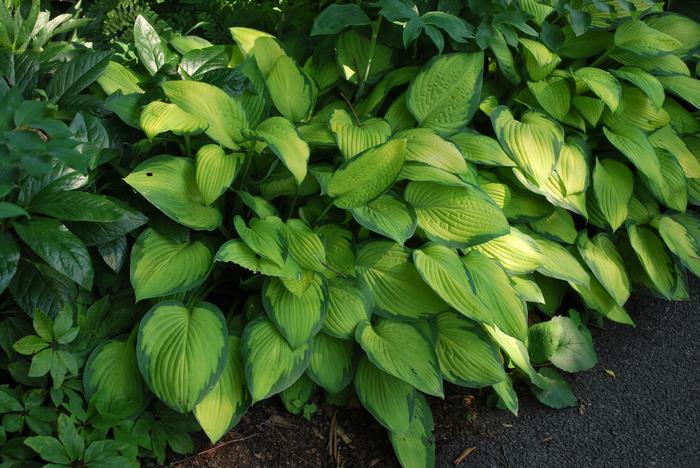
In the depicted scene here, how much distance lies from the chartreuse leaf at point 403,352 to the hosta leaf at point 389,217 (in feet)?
0.94

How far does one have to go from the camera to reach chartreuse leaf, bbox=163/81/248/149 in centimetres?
205

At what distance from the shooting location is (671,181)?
106 inches

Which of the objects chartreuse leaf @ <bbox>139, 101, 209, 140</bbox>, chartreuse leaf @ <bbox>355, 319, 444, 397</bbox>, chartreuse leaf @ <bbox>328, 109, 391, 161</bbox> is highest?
chartreuse leaf @ <bbox>139, 101, 209, 140</bbox>

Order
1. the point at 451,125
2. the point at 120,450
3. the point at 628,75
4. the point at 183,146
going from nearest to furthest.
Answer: the point at 120,450 → the point at 183,146 → the point at 451,125 → the point at 628,75

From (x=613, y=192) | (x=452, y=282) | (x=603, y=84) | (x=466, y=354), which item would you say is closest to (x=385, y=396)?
(x=466, y=354)

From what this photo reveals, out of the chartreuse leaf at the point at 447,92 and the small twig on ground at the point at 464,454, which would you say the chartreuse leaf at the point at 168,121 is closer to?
the chartreuse leaf at the point at 447,92

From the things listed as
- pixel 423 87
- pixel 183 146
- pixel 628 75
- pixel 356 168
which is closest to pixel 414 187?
pixel 356 168

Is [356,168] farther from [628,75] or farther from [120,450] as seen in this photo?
[628,75]

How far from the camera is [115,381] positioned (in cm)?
193

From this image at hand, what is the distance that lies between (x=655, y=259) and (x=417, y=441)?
1250mm

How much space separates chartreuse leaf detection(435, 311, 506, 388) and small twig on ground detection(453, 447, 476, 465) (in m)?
0.24

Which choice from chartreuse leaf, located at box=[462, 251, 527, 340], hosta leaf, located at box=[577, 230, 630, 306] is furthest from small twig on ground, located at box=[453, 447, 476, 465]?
hosta leaf, located at box=[577, 230, 630, 306]

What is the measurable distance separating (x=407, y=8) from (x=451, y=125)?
0.41 m

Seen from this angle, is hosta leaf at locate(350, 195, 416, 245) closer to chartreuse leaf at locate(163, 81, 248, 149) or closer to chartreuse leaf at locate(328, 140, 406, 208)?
chartreuse leaf at locate(328, 140, 406, 208)
